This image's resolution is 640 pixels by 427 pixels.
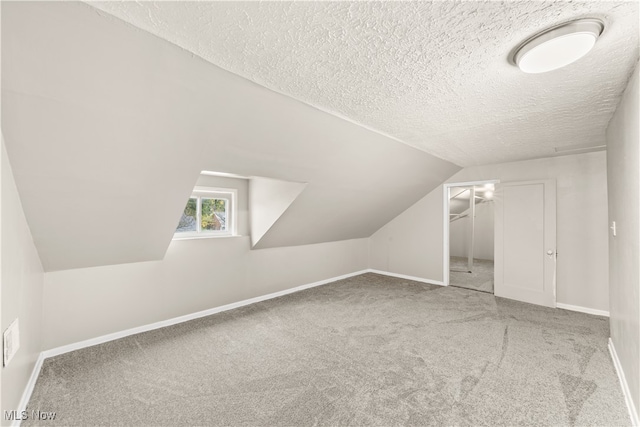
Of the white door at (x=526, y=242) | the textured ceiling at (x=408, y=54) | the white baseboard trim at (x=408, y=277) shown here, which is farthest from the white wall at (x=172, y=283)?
the white door at (x=526, y=242)

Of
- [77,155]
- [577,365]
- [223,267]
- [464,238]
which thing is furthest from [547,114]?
[464,238]

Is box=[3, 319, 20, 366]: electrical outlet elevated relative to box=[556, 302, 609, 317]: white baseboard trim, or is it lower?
elevated

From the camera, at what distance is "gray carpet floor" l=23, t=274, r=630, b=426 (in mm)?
1726

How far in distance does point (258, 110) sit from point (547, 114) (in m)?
2.40

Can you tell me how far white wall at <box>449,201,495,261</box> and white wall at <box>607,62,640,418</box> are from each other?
17.5 feet

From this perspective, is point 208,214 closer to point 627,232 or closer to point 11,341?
point 11,341

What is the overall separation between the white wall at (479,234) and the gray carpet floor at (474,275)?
12.4 inches

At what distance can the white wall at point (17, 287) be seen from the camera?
4.80ft

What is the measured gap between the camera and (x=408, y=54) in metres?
1.45

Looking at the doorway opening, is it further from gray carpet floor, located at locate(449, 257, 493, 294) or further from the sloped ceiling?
the sloped ceiling

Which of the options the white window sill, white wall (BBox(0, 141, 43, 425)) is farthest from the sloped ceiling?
the white window sill

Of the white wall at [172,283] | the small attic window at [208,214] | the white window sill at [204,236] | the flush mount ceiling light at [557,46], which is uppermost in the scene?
the flush mount ceiling light at [557,46]

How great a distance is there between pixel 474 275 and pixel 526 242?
188 cm

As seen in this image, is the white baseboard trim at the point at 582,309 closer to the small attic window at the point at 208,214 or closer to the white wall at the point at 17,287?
the small attic window at the point at 208,214
